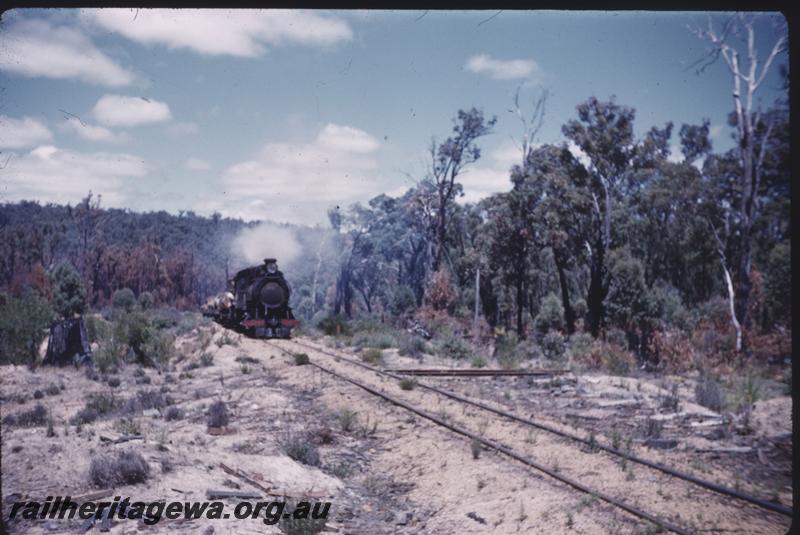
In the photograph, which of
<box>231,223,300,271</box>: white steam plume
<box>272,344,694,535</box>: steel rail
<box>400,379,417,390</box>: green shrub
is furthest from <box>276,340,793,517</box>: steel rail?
<box>231,223,300,271</box>: white steam plume

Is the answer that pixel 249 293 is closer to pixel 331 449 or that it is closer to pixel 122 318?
pixel 122 318

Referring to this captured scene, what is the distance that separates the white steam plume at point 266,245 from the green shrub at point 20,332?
207 feet

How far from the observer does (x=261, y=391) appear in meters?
12.8

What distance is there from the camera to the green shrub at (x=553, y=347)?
70.7ft

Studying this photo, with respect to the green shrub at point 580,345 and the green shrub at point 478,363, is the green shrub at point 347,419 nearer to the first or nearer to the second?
the green shrub at point 478,363

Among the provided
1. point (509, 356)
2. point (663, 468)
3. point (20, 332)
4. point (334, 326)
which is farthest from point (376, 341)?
point (663, 468)

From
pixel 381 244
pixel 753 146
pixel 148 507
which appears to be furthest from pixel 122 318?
pixel 381 244

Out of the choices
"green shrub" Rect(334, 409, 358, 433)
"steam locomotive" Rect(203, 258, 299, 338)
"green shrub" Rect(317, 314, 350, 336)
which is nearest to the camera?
"green shrub" Rect(334, 409, 358, 433)

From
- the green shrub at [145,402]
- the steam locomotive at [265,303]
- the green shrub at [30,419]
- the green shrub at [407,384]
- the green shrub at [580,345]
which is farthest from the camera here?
the steam locomotive at [265,303]

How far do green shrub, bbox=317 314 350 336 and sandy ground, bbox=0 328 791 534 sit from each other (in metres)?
16.2

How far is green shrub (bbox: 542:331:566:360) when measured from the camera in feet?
70.7

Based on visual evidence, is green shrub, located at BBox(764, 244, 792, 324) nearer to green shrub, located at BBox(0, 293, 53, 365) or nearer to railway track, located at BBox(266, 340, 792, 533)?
railway track, located at BBox(266, 340, 792, 533)

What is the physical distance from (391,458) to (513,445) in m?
2.14

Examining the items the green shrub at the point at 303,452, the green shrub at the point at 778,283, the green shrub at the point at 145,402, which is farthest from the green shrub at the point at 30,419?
the green shrub at the point at 778,283
